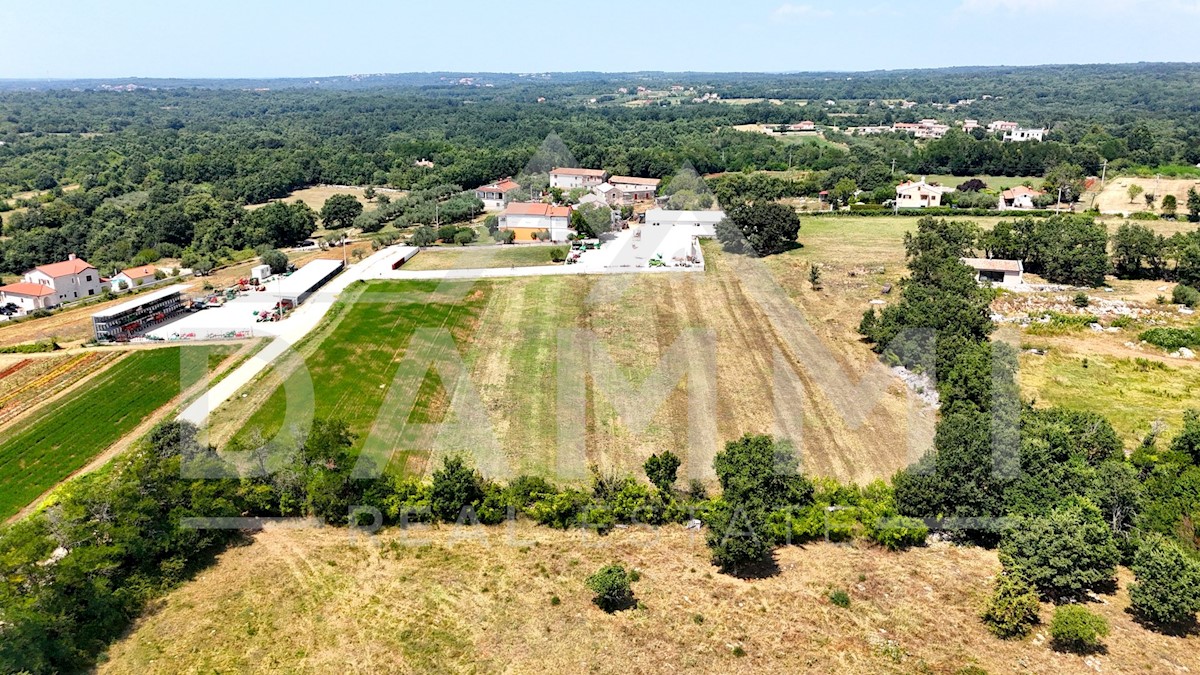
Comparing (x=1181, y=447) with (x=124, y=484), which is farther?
(x=1181, y=447)

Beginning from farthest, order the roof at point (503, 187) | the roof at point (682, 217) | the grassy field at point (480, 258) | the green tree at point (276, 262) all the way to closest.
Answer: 1. the roof at point (503, 187)
2. the roof at point (682, 217)
3. the grassy field at point (480, 258)
4. the green tree at point (276, 262)

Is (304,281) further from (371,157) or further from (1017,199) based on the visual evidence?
(1017,199)

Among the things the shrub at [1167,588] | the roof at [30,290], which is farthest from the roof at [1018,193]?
the roof at [30,290]

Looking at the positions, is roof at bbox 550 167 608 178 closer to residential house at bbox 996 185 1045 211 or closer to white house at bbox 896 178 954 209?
white house at bbox 896 178 954 209

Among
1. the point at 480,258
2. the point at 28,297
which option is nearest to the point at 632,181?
the point at 480,258

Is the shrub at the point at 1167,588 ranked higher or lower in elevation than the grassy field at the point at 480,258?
lower

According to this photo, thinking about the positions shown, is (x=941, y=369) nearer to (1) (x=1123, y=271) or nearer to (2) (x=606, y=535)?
(2) (x=606, y=535)

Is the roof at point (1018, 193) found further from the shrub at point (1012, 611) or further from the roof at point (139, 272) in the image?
the roof at point (139, 272)

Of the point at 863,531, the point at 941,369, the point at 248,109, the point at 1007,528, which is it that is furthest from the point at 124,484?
the point at 248,109
